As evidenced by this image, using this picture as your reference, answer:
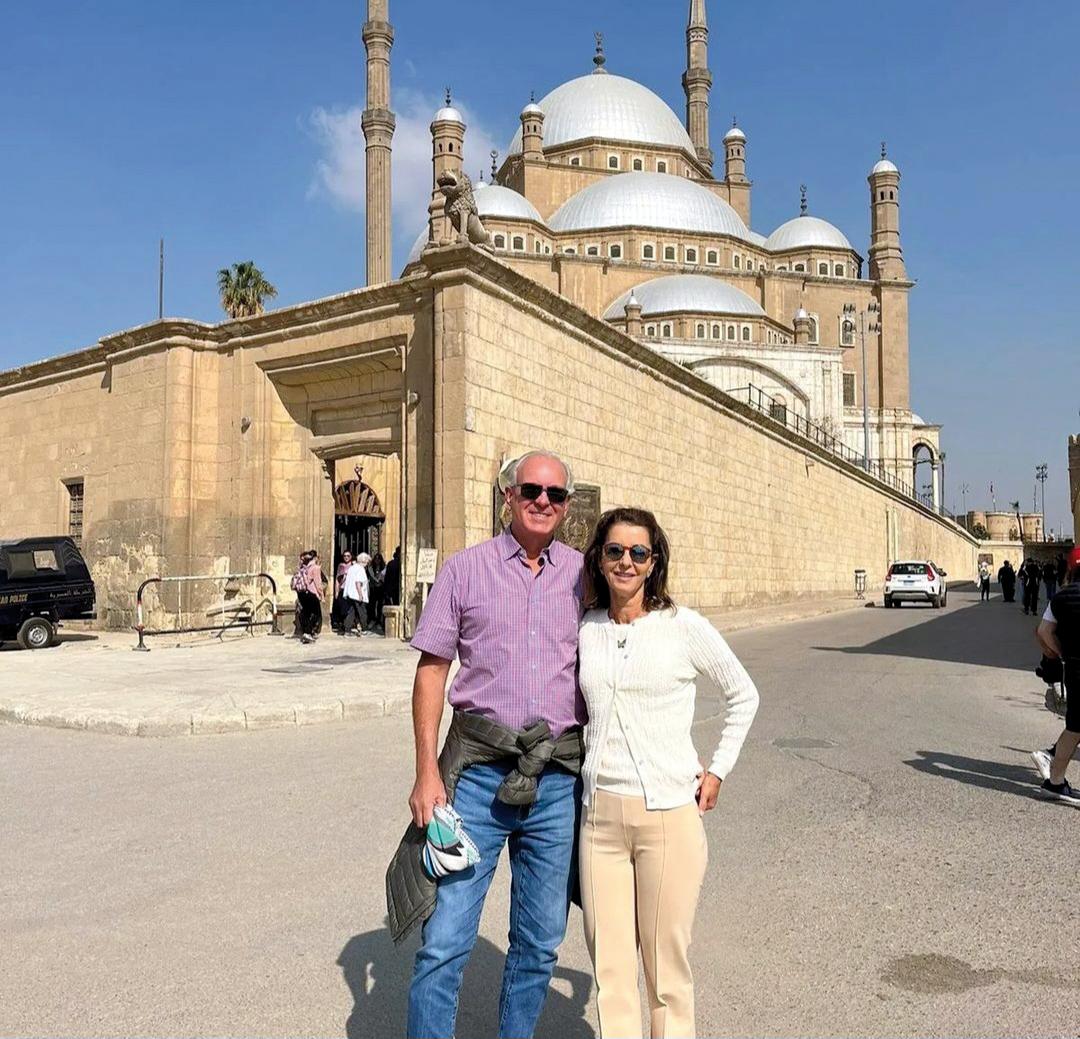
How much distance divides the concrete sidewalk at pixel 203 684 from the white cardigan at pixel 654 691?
6008mm

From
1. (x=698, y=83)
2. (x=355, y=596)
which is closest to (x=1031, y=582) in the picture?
(x=355, y=596)

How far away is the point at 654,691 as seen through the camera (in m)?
2.52

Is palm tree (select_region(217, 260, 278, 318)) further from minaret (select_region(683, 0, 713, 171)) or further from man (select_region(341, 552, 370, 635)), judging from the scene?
minaret (select_region(683, 0, 713, 171))

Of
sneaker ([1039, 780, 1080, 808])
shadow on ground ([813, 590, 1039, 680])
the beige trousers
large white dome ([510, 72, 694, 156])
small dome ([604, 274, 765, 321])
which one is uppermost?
large white dome ([510, 72, 694, 156])

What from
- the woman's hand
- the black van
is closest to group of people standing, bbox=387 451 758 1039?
the woman's hand

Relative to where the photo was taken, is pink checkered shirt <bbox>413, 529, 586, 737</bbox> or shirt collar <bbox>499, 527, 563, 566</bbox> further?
shirt collar <bbox>499, 527, 563, 566</bbox>

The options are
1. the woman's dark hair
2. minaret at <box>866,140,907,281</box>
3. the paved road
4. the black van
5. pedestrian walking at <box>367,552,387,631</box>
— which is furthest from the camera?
minaret at <box>866,140,907,281</box>

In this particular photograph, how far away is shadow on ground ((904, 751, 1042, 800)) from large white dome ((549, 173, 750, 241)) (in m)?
54.2

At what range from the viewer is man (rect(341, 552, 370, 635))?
1528 cm

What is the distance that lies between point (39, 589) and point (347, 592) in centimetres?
448

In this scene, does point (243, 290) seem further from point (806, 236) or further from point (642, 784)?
point (806, 236)

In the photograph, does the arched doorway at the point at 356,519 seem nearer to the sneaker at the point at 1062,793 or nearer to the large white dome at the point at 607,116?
the sneaker at the point at 1062,793

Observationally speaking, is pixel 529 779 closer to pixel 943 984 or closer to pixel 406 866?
pixel 406 866

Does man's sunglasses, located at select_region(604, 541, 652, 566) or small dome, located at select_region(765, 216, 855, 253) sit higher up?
small dome, located at select_region(765, 216, 855, 253)
